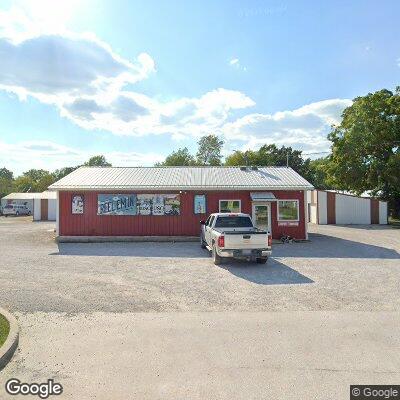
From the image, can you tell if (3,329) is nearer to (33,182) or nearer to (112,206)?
(112,206)

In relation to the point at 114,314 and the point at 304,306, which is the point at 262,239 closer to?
the point at 304,306

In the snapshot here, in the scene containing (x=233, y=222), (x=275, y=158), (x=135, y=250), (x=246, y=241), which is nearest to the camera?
(x=246, y=241)

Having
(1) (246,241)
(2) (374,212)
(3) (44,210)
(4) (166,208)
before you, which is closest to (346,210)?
(2) (374,212)

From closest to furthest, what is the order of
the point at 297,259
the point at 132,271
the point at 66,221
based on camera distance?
the point at 132,271
the point at 297,259
the point at 66,221

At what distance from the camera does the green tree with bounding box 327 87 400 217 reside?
35969 mm

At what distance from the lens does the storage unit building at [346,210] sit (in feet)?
111

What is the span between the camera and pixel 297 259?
47.6 feet

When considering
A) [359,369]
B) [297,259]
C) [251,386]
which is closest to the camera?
[251,386]

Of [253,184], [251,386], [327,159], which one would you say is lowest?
[251,386]

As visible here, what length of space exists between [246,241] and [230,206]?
8.29 metres

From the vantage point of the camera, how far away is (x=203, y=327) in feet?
22.9

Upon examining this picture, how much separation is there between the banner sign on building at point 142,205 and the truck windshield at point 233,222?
231 inches

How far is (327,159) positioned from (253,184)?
23907 mm

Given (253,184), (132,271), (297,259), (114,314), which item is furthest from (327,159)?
(114,314)
